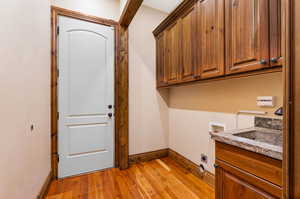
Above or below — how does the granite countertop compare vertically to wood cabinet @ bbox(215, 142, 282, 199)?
above

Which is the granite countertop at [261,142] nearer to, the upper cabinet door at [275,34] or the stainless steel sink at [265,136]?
the stainless steel sink at [265,136]

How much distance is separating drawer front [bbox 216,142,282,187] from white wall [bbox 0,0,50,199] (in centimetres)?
164

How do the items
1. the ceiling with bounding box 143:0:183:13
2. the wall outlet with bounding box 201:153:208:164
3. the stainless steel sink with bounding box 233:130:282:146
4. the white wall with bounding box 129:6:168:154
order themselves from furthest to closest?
the white wall with bounding box 129:6:168:154 → the ceiling with bounding box 143:0:183:13 → the wall outlet with bounding box 201:153:208:164 → the stainless steel sink with bounding box 233:130:282:146

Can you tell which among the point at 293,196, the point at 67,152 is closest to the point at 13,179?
the point at 67,152

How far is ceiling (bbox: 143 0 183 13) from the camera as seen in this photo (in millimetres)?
2388

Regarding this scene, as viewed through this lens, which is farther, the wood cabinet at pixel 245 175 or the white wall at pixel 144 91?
the white wall at pixel 144 91

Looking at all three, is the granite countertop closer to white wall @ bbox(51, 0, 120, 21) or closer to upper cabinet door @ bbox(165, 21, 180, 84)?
Result: upper cabinet door @ bbox(165, 21, 180, 84)

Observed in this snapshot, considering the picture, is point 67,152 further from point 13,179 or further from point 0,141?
point 0,141

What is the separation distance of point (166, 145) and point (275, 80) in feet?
6.81

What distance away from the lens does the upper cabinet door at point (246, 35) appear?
1.06 metres

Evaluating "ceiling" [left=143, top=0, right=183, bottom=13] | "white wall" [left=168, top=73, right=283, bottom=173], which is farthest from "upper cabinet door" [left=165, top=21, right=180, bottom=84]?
"ceiling" [left=143, top=0, right=183, bottom=13]

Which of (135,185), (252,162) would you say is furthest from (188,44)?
(135,185)

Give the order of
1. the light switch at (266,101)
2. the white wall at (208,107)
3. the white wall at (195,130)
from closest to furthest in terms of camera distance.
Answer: the light switch at (266,101), the white wall at (208,107), the white wall at (195,130)

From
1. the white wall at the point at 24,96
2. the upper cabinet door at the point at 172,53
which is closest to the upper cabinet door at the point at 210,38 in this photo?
the upper cabinet door at the point at 172,53
